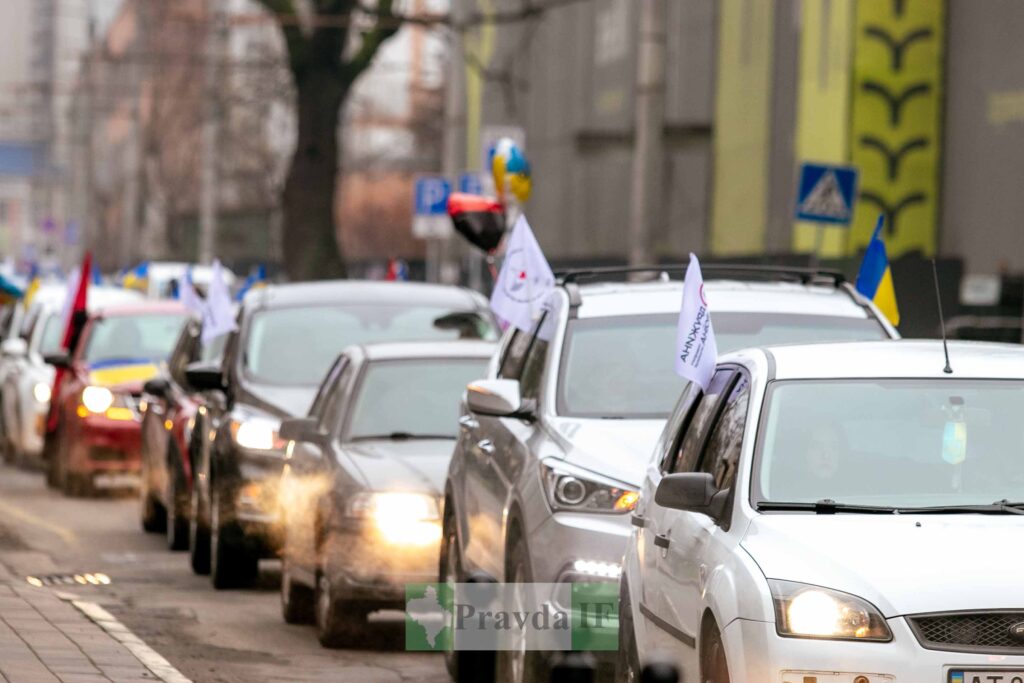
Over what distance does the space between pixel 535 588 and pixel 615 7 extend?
118ft

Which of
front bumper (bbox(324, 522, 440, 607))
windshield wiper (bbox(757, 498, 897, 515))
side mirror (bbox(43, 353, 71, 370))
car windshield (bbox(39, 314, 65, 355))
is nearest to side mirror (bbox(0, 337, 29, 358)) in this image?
car windshield (bbox(39, 314, 65, 355))

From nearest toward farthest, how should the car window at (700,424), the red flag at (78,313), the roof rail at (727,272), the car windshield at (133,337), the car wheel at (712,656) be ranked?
the car wheel at (712,656)
the car window at (700,424)
the roof rail at (727,272)
the car windshield at (133,337)
the red flag at (78,313)

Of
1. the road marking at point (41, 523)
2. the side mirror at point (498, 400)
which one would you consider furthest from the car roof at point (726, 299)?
the road marking at point (41, 523)

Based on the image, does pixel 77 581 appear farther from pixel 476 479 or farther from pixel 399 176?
pixel 399 176

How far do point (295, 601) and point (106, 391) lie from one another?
9075mm

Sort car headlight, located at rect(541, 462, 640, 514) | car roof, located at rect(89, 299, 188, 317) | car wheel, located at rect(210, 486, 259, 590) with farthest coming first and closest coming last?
car roof, located at rect(89, 299, 188, 317) → car wheel, located at rect(210, 486, 259, 590) → car headlight, located at rect(541, 462, 640, 514)

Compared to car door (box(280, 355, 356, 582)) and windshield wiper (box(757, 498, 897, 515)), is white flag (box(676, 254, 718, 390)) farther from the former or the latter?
car door (box(280, 355, 356, 582))

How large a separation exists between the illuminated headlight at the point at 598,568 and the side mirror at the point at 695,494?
1525mm

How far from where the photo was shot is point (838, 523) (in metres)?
6.82

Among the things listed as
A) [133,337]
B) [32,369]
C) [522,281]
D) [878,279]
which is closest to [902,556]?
[522,281]

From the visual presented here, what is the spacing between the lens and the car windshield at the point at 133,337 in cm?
2238

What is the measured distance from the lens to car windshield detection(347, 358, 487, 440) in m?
12.7

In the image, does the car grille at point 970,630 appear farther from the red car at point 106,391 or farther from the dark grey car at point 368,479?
the red car at point 106,391

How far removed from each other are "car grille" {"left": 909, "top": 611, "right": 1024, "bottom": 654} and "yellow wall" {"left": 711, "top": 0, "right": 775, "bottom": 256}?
92.9 feet
